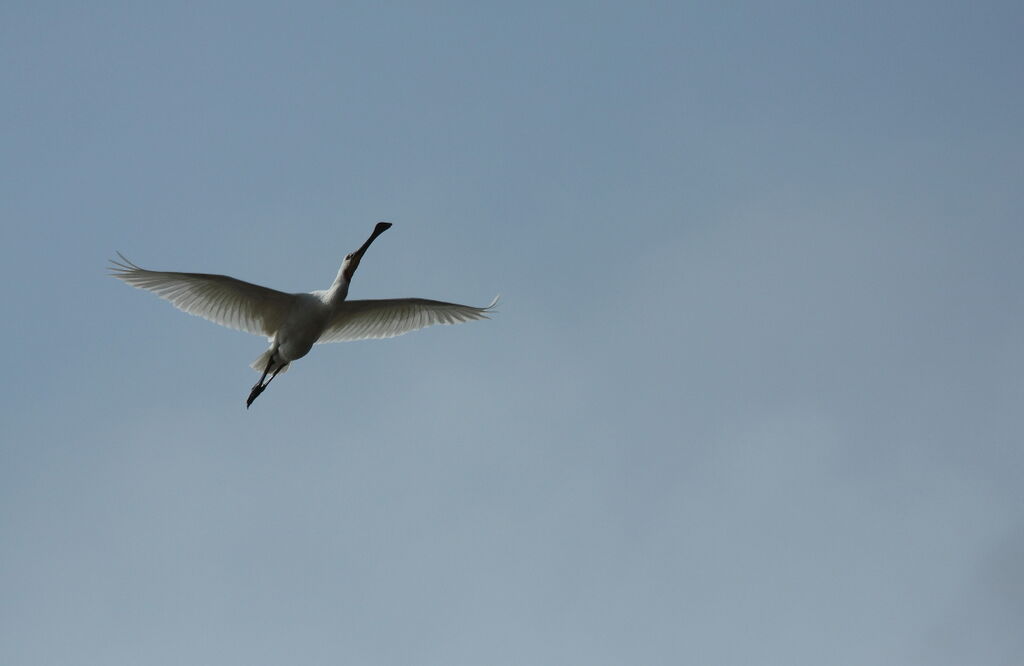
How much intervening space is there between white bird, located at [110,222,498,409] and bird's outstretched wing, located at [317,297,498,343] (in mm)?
36

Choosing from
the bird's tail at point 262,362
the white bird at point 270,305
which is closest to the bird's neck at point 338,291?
the white bird at point 270,305

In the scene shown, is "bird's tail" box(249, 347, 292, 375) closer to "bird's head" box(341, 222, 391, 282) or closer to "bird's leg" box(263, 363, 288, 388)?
"bird's leg" box(263, 363, 288, 388)

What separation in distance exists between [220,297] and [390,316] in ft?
14.1

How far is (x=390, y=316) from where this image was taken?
32.1 meters

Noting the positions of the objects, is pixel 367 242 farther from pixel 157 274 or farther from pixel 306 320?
pixel 157 274

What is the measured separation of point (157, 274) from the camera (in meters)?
28.2

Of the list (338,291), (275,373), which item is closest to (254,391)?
(275,373)

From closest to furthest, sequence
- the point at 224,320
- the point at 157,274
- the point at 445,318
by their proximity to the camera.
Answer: the point at 157,274
the point at 224,320
the point at 445,318

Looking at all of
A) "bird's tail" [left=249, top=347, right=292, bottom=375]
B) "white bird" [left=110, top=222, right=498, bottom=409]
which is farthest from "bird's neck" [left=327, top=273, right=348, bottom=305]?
"bird's tail" [left=249, top=347, right=292, bottom=375]

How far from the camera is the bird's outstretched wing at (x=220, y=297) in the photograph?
28312mm

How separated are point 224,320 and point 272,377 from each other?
1615mm

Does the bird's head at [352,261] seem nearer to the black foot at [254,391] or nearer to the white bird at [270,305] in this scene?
the white bird at [270,305]

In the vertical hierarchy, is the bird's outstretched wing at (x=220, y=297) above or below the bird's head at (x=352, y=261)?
below

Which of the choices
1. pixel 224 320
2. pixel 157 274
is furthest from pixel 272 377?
pixel 157 274
